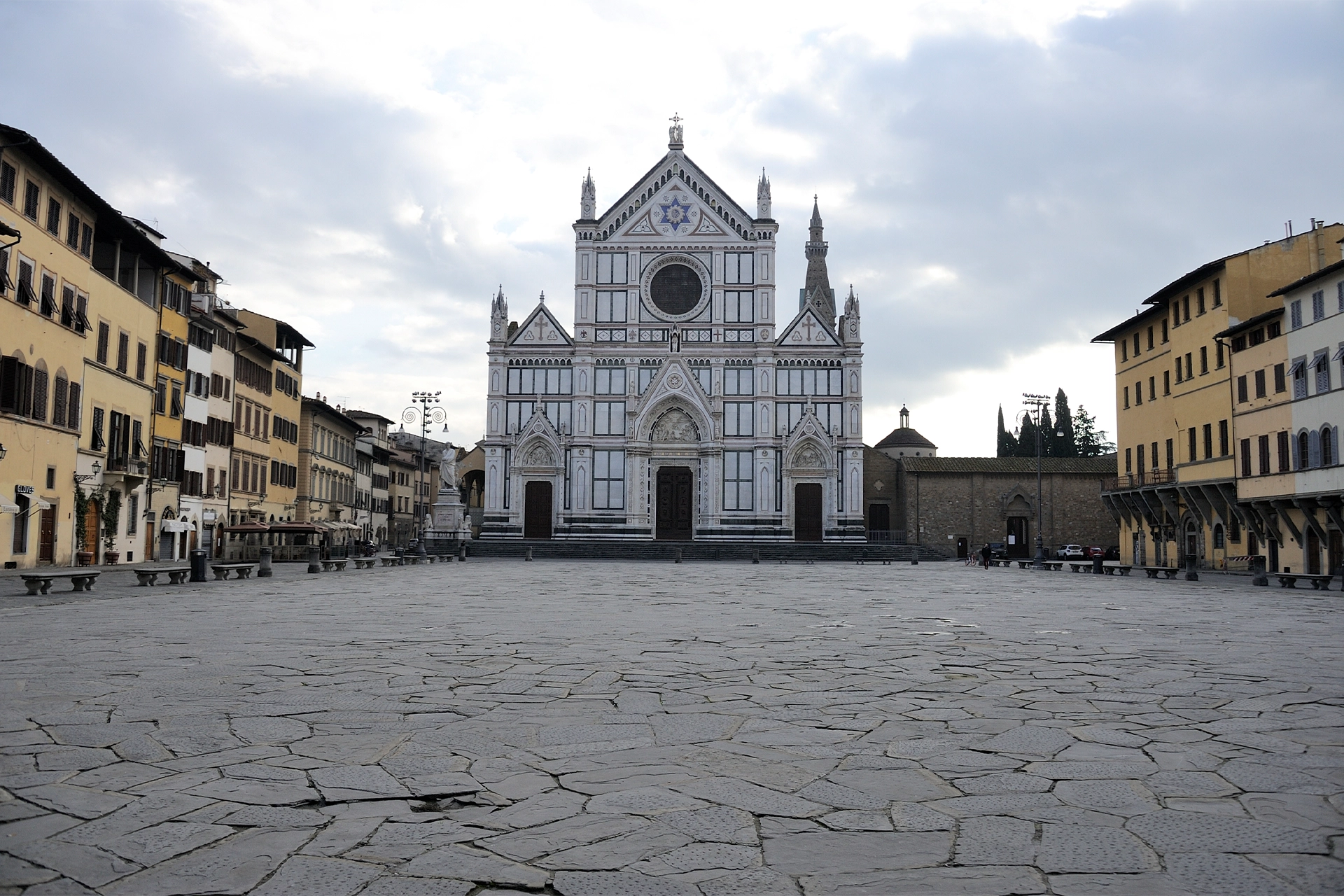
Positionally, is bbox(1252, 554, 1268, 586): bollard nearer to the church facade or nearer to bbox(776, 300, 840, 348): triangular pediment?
the church facade

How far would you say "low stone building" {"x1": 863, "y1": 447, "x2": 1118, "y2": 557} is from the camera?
186 feet

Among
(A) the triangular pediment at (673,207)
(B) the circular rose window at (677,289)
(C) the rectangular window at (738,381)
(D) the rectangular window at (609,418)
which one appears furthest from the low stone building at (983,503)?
(A) the triangular pediment at (673,207)

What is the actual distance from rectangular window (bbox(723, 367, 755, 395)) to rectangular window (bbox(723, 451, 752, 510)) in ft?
10.3

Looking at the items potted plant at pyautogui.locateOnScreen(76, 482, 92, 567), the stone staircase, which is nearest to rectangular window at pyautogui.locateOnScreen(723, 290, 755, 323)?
the stone staircase

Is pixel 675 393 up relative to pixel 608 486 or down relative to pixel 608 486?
up

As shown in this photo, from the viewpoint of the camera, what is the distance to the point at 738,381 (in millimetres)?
53500

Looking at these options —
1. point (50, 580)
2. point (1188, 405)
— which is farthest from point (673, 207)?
point (50, 580)

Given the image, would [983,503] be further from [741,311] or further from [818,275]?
[818,275]

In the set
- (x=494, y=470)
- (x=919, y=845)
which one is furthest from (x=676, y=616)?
(x=494, y=470)

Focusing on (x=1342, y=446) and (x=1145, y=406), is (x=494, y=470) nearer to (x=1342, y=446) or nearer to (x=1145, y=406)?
(x=1145, y=406)

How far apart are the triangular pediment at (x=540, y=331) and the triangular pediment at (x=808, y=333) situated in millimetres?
11102

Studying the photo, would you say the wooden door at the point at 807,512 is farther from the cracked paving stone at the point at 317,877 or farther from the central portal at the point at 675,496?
the cracked paving stone at the point at 317,877

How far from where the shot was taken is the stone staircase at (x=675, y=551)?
48625 mm

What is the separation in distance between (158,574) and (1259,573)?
28.4m
